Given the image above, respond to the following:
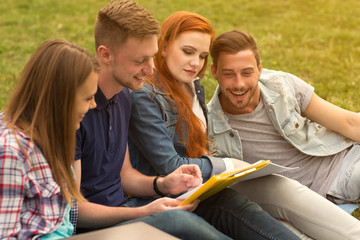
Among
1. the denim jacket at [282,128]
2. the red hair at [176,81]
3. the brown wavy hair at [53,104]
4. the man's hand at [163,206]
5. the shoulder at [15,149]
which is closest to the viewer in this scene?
the shoulder at [15,149]

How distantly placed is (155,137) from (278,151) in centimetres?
101

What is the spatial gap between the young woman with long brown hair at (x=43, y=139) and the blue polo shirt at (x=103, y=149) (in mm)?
397

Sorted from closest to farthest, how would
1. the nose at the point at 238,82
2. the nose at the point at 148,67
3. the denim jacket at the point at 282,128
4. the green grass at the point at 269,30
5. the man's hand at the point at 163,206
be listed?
the man's hand at the point at 163,206 → the nose at the point at 148,67 → the nose at the point at 238,82 → the denim jacket at the point at 282,128 → the green grass at the point at 269,30

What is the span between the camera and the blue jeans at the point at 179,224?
243cm

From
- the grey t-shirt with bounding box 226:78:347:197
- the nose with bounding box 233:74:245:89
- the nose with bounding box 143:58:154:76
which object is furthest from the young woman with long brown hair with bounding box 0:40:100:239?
the grey t-shirt with bounding box 226:78:347:197

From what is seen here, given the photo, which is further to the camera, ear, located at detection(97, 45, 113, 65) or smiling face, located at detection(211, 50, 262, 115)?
smiling face, located at detection(211, 50, 262, 115)

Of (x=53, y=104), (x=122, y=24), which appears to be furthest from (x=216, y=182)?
(x=122, y=24)

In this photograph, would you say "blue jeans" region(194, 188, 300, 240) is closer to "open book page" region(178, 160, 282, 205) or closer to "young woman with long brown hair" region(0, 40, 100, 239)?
"open book page" region(178, 160, 282, 205)

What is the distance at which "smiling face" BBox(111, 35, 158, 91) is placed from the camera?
2711 millimetres

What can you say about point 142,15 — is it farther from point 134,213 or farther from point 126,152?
point 134,213

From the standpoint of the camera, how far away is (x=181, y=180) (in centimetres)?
279

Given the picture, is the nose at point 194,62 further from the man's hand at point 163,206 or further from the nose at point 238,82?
the man's hand at point 163,206

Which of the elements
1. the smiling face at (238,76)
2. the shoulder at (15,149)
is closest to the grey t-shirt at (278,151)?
the smiling face at (238,76)

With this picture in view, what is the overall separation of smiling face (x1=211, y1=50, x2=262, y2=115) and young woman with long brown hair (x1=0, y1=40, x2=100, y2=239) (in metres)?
1.42
